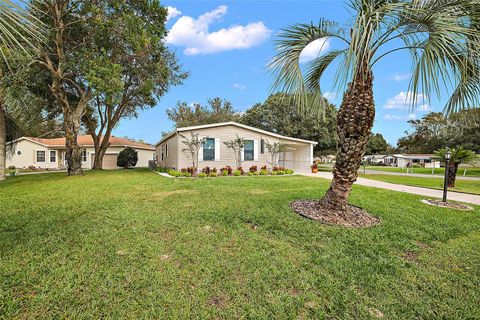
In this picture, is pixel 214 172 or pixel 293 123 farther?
pixel 293 123

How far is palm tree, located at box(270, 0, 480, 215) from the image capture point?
3344 millimetres

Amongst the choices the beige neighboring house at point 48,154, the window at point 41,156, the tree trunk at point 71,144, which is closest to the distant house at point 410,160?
the beige neighboring house at point 48,154

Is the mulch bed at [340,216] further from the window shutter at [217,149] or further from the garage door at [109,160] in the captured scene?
the garage door at [109,160]

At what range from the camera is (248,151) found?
16.3 meters

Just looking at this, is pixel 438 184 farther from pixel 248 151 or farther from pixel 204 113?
pixel 204 113

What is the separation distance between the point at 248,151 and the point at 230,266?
1371cm

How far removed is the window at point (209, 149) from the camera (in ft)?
49.3

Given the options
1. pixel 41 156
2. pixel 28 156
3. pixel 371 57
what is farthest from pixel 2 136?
pixel 28 156

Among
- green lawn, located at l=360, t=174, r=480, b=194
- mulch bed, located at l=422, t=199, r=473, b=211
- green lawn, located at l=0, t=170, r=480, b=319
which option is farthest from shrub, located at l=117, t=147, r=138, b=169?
mulch bed, located at l=422, t=199, r=473, b=211

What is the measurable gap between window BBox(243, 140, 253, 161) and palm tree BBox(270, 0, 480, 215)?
1049cm

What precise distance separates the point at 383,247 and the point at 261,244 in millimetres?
1725

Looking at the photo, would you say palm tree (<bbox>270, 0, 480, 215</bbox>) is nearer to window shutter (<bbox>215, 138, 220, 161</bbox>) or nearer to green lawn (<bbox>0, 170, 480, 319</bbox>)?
green lawn (<bbox>0, 170, 480, 319</bbox>)

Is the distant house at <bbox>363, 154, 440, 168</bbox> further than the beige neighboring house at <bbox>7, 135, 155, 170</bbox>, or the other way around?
the distant house at <bbox>363, 154, 440, 168</bbox>

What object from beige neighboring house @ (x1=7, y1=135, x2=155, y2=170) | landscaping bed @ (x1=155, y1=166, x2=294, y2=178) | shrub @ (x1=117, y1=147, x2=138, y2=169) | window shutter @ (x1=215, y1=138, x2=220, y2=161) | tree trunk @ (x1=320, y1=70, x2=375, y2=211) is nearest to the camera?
tree trunk @ (x1=320, y1=70, x2=375, y2=211)
